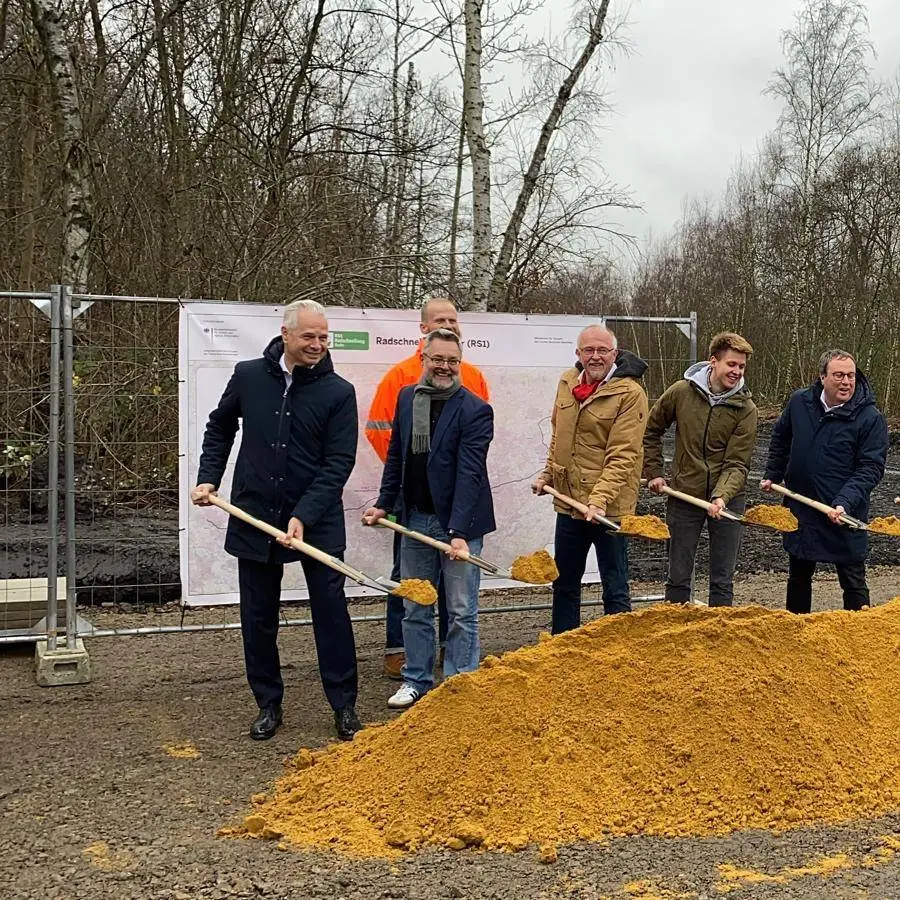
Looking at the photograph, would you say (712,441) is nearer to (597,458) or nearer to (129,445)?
(597,458)

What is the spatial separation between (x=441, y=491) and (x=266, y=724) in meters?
1.40

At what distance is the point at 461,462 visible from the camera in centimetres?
496

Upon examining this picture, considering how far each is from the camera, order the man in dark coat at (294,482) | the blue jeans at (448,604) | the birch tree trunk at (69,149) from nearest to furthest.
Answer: the man in dark coat at (294,482), the blue jeans at (448,604), the birch tree trunk at (69,149)

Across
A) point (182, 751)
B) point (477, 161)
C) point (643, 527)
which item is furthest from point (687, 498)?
point (477, 161)

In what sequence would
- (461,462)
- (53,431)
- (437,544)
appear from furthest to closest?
1. (53,431)
2. (461,462)
3. (437,544)

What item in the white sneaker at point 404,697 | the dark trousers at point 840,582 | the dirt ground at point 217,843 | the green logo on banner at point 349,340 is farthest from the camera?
the green logo on banner at point 349,340

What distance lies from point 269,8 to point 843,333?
773 inches

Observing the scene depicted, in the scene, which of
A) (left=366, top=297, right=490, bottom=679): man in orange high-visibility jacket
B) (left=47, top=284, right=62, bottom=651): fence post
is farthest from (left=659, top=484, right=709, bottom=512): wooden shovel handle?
(left=47, top=284, right=62, bottom=651): fence post

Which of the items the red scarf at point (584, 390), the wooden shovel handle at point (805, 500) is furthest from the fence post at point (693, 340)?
the red scarf at point (584, 390)

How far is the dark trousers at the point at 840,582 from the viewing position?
5980mm

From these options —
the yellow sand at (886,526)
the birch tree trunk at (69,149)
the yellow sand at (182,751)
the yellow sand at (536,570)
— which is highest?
the birch tree trunk at (69,149)

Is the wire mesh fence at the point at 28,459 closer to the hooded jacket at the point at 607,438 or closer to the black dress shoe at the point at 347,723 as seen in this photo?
the black dress shoe at the point at 347,723

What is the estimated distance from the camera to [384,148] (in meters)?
12.7

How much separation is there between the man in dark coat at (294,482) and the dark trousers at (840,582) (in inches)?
113
